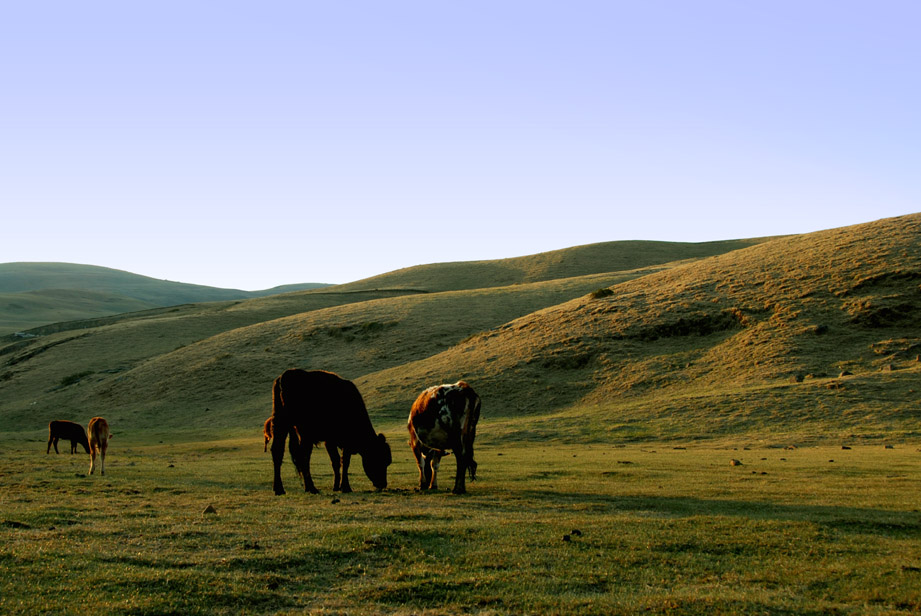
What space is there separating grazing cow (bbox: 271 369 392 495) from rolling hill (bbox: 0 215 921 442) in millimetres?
18258

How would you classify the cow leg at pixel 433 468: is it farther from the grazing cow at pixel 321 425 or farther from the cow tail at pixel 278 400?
the cow tail at pixel 278 400

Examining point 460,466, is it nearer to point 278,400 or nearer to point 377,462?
point 377,462

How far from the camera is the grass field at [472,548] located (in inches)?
320

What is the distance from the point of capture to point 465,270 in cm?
12656

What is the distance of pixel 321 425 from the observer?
58.0ft

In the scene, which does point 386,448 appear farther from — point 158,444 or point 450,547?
point 158,444

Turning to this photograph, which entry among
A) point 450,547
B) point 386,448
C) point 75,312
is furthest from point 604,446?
point 75,312

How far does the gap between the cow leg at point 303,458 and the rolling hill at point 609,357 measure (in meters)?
19.5

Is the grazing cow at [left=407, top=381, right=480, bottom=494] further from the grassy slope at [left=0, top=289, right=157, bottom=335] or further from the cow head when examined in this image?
the grassy slope at [left=0, top=289, right=157, bottom=335]

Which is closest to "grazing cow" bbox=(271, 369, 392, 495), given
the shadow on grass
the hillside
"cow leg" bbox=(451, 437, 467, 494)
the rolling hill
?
"cow leg" bbox=(451, 437, 467, 494)

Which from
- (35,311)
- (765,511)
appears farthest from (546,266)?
(35,311)

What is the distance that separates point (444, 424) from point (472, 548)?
7.02 metres

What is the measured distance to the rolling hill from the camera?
120ft

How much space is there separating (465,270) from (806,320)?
82.1 metres
